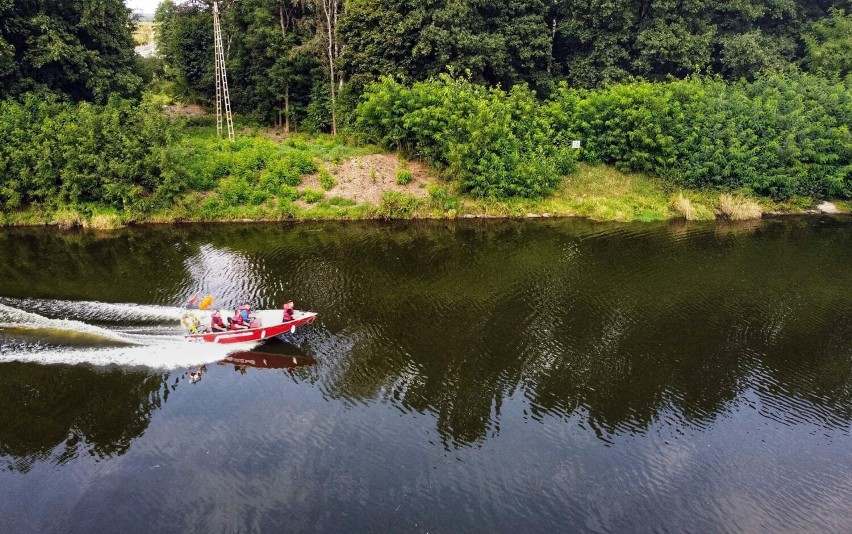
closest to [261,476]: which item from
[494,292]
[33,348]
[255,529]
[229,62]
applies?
[255,529]

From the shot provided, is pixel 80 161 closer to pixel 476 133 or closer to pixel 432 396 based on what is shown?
pixel 476 133

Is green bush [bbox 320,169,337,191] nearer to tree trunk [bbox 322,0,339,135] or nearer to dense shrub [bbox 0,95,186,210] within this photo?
tree trunk [bbox 322,0,339,135]

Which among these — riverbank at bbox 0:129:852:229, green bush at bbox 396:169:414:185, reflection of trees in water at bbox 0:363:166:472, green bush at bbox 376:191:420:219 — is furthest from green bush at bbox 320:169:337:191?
reflection of trees in water at bbox 0:363:166:472

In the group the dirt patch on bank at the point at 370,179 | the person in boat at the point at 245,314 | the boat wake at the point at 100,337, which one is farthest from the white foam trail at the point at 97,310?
the dirt patch on bank at the point at 370,179

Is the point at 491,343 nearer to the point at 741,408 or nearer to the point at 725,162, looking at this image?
the point at 741,408

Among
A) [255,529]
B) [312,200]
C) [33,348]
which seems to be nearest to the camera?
[255,529]

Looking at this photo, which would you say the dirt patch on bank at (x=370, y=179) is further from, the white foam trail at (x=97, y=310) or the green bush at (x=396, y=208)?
the white foam trail at (x=97, y=310)
